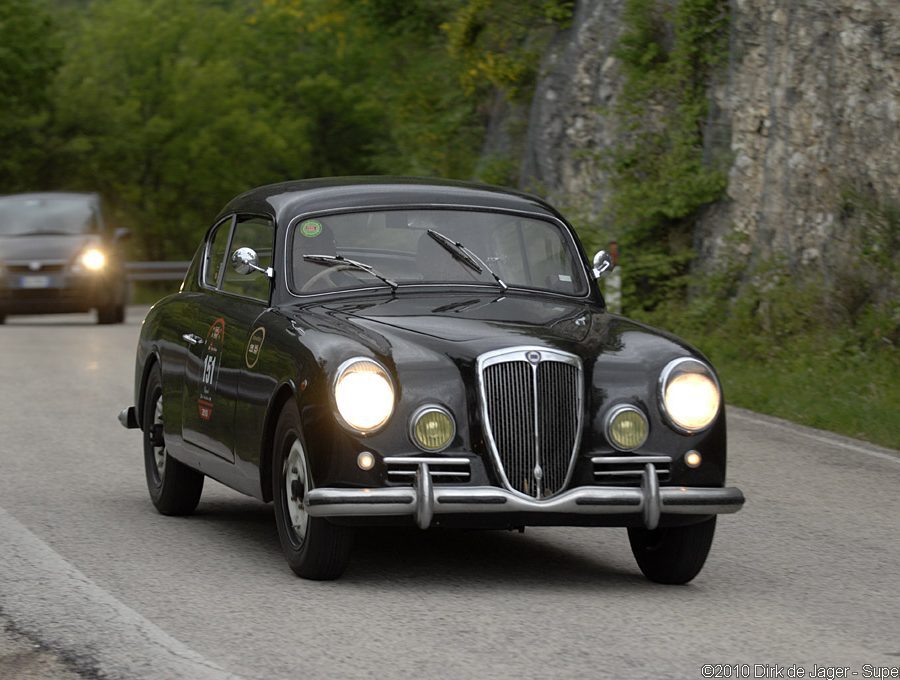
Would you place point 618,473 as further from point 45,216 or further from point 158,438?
point 45,216

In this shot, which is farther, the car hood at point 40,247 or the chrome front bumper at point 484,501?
the car hood at point 40,247

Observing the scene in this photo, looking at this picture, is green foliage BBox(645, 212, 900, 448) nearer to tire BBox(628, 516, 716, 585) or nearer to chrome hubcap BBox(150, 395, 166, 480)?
chrome hubcap BBox(150, 395, 166, 480)

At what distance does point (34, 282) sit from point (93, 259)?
0.91m

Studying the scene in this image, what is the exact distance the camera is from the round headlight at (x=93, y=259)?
26594mm

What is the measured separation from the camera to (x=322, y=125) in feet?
227

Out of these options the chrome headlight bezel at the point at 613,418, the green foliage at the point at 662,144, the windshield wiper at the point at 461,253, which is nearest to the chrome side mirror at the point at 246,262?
the windshield wiper at the point at 461,253

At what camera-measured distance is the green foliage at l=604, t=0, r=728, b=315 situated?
21.2 meters

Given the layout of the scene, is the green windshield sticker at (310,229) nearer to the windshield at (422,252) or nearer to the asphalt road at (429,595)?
the windshield at (422,252)

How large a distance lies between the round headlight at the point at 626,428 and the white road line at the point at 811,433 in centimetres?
483

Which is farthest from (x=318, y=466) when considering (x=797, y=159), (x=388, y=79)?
(x=388, y=79)

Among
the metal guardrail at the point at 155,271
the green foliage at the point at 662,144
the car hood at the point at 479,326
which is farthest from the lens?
the metal guardrail at the point at 155,271

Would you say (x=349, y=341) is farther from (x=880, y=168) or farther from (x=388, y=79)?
(x=388, y=79)

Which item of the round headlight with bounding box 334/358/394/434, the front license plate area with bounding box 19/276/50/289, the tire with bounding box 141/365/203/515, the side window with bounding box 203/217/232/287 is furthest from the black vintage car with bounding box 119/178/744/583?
the front license plate area with bounding box 19/276/50/289

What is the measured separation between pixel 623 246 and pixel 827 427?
8.23m
